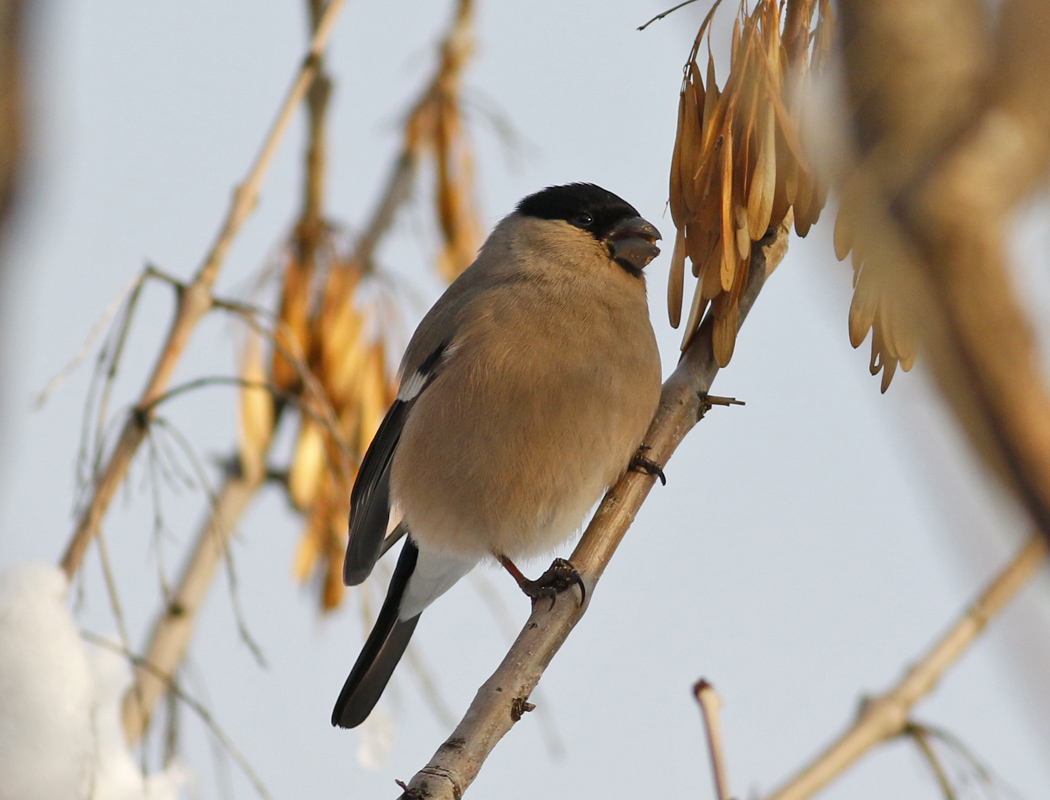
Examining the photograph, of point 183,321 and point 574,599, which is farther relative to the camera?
point 183,321

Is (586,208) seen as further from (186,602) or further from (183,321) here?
(186,602)

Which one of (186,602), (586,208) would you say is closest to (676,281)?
(586,208)

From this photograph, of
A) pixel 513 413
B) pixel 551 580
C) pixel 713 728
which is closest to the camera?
pixel 713 728

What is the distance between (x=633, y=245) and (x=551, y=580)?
128 centimetres

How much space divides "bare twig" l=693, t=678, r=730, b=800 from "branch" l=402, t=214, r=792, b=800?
1.78ft

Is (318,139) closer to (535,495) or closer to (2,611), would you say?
(535,495)

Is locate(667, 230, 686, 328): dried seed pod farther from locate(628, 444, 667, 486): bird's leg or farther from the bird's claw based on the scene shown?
the bird's claw

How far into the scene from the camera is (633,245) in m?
3.48

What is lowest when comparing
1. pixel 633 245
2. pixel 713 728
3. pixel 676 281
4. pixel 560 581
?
pixel 713 728

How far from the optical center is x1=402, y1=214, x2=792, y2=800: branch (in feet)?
5.88

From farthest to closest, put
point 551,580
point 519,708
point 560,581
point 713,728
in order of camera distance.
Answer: point 551,580 < point 560,581 < point 519,708 < point 713,728

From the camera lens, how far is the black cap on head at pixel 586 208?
3.61m

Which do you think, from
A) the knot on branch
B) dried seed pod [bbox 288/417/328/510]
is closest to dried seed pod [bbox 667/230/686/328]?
the knot on branch

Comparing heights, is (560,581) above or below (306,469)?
below
